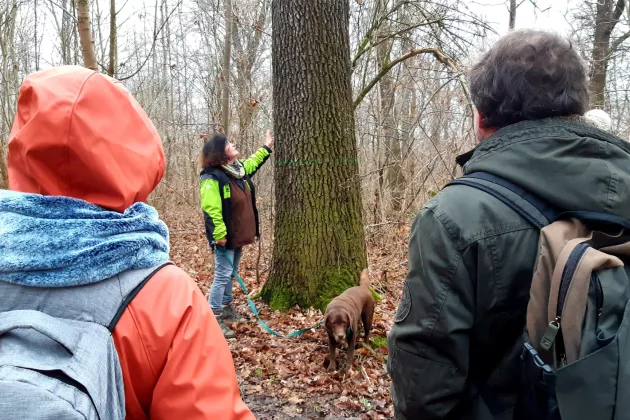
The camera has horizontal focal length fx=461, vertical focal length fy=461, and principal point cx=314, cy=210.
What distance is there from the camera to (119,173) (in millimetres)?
1288

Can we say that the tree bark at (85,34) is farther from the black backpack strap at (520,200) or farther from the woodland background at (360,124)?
the black backpack strap at (520,200)

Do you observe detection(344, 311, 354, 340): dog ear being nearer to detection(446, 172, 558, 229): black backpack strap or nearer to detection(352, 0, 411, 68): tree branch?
detection(446, 172, 558, 229): black backpack strap

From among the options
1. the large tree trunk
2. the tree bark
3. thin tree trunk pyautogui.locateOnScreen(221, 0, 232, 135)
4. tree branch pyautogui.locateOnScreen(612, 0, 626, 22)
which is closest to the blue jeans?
the large tree trunk

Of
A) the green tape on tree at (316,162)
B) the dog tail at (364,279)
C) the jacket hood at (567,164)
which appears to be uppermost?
the jacket hood at (567,164)

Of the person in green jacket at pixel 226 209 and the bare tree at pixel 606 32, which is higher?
the bare tree at pixel 606 32

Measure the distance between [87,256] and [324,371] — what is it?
4.19m

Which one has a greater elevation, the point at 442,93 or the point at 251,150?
the point at 442,93

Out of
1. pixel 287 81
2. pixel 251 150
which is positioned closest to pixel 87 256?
pixel 287 81

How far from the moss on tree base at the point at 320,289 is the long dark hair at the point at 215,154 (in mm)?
1790

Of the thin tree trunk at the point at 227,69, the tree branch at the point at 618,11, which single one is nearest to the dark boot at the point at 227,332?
the thin tree trunk at the point at 227,69

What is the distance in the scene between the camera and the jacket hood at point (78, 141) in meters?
1.22

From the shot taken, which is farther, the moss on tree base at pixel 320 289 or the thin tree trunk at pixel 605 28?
the thin tree trunk at pixel 605 28

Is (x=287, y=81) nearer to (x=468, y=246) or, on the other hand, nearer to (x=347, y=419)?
(x=347, y=419)

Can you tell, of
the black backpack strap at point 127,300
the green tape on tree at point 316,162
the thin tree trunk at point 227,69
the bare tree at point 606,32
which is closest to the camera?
the black backpack strap at point 127,300
